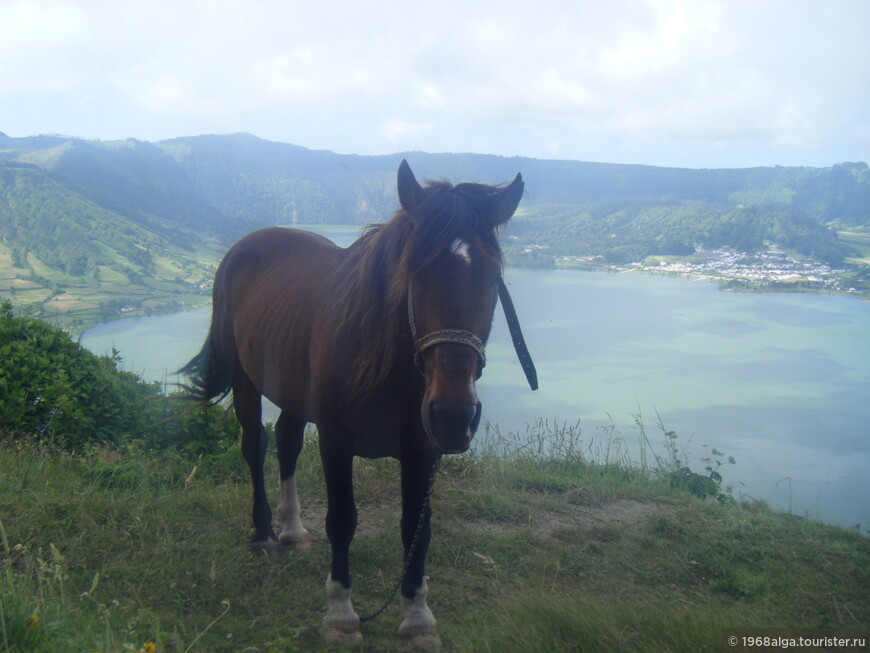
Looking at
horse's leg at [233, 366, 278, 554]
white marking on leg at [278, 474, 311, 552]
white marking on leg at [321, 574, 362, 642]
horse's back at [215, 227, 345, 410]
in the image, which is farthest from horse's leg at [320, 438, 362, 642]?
horse's leg at [233, 366, 278, 554]

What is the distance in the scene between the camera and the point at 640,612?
2578 mm

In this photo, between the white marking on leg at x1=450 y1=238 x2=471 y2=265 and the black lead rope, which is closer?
the white marking on leg at x1=450 y1=238 x2=471 y2=265

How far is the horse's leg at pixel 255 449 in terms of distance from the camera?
4.28 meters

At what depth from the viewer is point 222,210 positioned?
11492 millimetres

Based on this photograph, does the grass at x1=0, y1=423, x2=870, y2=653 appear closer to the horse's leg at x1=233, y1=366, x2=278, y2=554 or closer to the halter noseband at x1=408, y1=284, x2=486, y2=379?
the horse's leg at x1=233, y1=366, x2=278, y2=554

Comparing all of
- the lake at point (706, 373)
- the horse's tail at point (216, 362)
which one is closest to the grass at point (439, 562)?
the horse's tail at point (216, 362)

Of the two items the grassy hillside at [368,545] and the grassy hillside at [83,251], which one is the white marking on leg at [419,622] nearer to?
the grassy hillside at [368,545]

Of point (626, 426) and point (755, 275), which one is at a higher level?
point (755, 275)

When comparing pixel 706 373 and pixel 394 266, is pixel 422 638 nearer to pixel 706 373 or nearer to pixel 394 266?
pixel 394 266

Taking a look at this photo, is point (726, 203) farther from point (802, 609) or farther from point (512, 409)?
point (802, 609)

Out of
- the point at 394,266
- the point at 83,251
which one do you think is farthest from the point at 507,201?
the point at 83,251

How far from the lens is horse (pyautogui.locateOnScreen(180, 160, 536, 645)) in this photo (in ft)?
8.29

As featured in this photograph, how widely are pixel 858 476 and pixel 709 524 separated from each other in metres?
2.42

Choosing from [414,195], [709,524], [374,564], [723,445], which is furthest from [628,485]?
[414,195]
